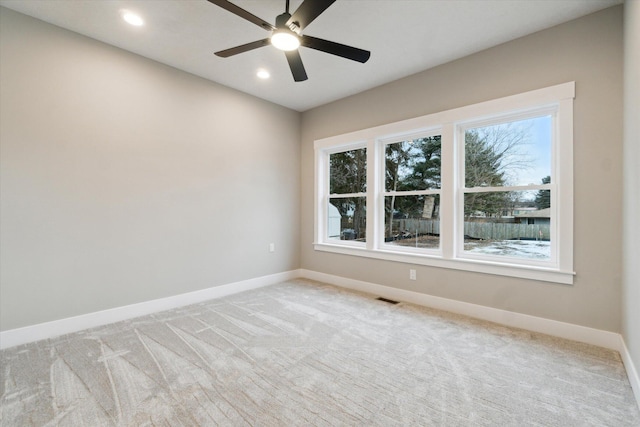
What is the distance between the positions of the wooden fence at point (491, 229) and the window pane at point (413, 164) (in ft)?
1.56

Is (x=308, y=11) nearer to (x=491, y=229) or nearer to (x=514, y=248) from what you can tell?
(x=491, y=229)

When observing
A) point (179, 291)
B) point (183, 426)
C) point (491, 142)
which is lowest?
point (183, 426)

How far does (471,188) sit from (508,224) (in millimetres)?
537

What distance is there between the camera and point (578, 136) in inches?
100

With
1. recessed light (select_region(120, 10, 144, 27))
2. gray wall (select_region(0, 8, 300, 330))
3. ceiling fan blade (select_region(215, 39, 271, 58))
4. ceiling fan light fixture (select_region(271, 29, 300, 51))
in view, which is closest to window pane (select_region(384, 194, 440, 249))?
gray wall (select_region(0, 8, 300, 330))

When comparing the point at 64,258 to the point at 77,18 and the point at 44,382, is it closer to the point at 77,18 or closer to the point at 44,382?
the point at 44,382

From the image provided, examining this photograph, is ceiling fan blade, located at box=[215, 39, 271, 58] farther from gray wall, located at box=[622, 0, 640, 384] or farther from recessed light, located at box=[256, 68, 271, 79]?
gray wall, located at box=[622, 0, 640, 384]

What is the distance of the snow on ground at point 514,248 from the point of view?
2.83m

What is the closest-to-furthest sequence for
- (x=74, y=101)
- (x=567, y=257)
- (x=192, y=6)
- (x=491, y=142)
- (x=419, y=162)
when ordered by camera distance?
1. (x=192, y=6)
2. (x=567, y=257)
3. (x=74, y=101)
4. (x=491, y=142)
5. (x=419, y=162)

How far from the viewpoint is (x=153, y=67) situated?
129 inches

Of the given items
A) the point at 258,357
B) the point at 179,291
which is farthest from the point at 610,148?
the point at 179,291

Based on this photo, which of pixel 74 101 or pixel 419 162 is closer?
pixel 74 101

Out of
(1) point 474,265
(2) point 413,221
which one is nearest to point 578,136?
(1) point 474,265

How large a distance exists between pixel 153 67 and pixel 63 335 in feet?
9.60
